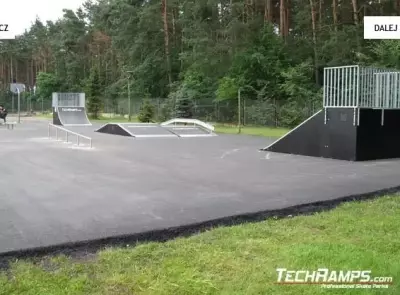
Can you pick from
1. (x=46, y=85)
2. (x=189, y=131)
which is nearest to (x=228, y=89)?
(x=189, y=131)

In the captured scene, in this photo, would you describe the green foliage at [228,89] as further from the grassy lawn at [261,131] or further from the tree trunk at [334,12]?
the tree trunk at [334,12]

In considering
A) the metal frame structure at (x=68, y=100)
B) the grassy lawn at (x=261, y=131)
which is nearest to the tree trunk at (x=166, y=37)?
the metal frame structure at (x=68, y=100)

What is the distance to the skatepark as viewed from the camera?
16.2 ft

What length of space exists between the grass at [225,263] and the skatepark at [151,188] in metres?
0.60

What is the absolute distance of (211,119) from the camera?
99.6 feet

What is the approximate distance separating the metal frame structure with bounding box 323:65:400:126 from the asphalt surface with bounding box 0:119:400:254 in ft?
5.35

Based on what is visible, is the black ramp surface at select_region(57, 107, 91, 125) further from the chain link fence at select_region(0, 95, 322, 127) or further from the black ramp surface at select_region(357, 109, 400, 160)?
the black ramp surface at select_region(357, 109, 400, 160)

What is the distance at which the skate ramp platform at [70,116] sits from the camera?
30.4 meters

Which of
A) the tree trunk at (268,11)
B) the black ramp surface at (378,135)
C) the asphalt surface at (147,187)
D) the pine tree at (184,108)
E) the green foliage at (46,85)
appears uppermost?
the tree trunk at (268,11)

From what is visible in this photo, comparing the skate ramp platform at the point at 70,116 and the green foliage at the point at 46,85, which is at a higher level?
the green foliage at the point at 46,85

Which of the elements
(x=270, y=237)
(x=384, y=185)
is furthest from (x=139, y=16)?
(x=270, y=237)

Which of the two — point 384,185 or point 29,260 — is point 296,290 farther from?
point 384,185

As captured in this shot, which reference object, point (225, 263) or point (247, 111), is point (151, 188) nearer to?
point (225, 263)

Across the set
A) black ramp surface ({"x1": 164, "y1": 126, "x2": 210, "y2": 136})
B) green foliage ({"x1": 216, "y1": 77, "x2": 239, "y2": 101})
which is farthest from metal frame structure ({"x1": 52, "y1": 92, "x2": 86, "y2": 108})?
black ramp surface ({"x1": 164, "y1": 126, "x2": 210, "y2": 136})
